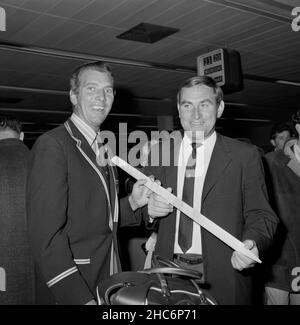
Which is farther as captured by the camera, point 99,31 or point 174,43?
point 174,43

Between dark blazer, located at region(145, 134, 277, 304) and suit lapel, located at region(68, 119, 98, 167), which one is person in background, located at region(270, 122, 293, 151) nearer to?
dark blazer, located at region(145, 134, 277, 304)

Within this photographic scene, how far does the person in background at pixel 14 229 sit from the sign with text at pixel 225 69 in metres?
4.32

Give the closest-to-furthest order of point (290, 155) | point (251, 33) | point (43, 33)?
point (290, 155)
point (43, 33)
point (251, 33)

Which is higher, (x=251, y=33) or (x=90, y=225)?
(x=251, y=33)

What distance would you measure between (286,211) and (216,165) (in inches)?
32.7

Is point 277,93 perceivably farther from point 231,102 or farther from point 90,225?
point 90,225

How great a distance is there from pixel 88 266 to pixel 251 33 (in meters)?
5.39

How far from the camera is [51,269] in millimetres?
1365

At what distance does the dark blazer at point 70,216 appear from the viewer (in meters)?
1.37

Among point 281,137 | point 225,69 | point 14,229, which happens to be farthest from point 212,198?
point 225,69

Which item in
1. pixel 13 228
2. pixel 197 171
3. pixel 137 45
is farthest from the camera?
pixel 137 45

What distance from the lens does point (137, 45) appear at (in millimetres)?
6375

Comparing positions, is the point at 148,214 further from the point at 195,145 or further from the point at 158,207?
the point at 195,145
